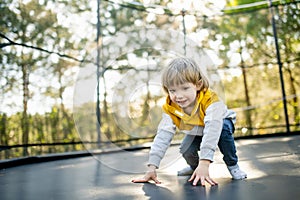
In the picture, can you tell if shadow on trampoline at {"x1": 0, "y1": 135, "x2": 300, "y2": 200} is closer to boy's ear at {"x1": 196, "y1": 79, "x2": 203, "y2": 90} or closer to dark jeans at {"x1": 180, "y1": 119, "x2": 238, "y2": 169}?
dark jeans at {"x1": 180, "y1": 119, "x2": 238, "y2": 169}

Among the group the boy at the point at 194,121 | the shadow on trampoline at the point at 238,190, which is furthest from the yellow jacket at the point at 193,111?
the shadow on trampoline at the point at 238,190

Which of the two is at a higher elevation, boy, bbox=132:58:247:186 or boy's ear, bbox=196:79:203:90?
boy's ear, bbox=196:79:203:90

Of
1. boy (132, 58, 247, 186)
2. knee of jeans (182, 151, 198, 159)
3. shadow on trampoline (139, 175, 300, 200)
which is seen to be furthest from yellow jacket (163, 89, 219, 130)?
shadow on trampoline (139, 175, 300, 200)

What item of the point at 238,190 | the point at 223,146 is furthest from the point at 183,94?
the point at 238,190

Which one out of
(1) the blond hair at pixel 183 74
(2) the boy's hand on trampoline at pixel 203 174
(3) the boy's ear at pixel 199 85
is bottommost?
(2) the boy's hand on trampoline at pixel 203 174

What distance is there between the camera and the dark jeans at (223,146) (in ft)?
3.76

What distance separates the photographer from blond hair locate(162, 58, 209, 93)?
1.09 metres

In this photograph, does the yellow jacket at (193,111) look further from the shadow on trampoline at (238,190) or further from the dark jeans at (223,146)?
the shadow on trampoline at (238,190)

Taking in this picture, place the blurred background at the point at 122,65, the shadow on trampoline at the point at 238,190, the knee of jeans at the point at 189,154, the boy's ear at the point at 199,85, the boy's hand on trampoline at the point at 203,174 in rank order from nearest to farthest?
the shadow on trampoline at the point at 238,190 → the boy's hand on trampoline at the point at 203,174 → the boy's ear at the point at 199,85 → the knee of jeans at the point at 189,154 → the blurred background at the point at 122,65

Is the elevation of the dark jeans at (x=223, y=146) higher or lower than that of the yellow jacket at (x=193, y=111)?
lower

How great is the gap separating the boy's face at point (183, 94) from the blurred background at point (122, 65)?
1.07 feet

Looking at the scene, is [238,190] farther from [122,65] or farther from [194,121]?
[122,65]

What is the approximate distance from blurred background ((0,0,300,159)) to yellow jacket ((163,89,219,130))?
0.30 metres

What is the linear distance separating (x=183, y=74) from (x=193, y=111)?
5.2 inches
